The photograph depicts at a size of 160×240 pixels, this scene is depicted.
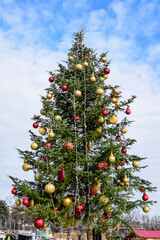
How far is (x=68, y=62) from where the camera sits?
8305 mm

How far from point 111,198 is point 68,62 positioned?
4971 millimetres

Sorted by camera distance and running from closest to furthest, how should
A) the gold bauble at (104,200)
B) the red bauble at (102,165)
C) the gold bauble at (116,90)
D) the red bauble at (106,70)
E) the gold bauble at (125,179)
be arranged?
the gold bauble at (104,200)
the red bauble at (102,165)
the gold bauble at (125,179)
the gold bauble at (116,90)
the red bauble at (106,70)

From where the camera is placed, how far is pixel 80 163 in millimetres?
6227

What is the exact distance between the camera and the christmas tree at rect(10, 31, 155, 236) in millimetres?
5742

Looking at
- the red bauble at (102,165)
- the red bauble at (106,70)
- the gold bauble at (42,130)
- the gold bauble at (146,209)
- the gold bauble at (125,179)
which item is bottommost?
the gold bauble at (146,209)

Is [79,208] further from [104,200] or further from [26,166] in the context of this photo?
[26,166]

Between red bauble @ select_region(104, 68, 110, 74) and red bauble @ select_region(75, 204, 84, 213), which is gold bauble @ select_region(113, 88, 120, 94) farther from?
red bauble @ select_region(75, 204, 84, 213)

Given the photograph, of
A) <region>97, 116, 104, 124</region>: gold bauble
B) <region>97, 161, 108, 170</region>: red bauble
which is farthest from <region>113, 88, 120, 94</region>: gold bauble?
<region>97, 161, 108, 170</region>: red bauble

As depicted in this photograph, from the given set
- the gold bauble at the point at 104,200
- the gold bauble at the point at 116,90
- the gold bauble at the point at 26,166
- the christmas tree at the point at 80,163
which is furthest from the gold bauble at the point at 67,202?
the gold bauble at the point at 116,90

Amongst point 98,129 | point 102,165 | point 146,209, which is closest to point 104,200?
point 102,165

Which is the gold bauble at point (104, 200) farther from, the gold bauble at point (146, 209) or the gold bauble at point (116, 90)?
the gold bauble at point (116, 90)

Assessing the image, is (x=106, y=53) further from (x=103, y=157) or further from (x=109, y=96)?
(x=103, y=157)

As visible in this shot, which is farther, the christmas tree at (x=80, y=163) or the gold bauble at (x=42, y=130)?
the gold bauble at (x=42, y=130)

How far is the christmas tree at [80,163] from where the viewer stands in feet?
18.8
